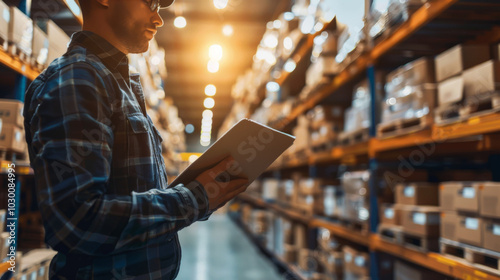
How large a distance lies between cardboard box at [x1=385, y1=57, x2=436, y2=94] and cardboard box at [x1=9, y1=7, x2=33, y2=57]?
238 cm

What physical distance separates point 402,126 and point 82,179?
2.16 meters

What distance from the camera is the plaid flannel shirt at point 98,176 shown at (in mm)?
999

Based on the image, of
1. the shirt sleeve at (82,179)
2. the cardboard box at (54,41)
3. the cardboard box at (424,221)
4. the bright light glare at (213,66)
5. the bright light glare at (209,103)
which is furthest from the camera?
the bright light glare at (209,103)

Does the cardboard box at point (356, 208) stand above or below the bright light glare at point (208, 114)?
below

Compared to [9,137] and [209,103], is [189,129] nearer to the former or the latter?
[209,103]

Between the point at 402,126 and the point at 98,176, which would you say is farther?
the point at 402,126

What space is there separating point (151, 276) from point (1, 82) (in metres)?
2.04

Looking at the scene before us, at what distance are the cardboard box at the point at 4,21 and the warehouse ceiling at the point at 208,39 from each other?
4.96 m

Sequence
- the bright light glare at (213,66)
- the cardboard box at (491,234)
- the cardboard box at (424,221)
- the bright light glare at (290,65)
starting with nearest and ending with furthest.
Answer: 1. the cardboard box at (491,234)
2. the cardboard box at (424,221)
3. the bright light glare at (290,65)
4. the bright light glare at (213,66)

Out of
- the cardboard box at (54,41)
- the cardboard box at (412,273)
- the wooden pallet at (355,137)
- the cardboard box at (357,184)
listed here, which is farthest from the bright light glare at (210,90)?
the cardboard box at (412,273)

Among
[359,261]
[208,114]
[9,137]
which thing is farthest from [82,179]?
[208,114]

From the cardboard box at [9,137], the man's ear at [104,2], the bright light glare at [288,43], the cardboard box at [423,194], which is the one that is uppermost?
the bright light glare at [288,43]

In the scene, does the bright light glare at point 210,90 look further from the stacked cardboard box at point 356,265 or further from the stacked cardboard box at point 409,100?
the stacked cardboard box at point 409,100

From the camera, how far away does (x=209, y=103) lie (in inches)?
643
